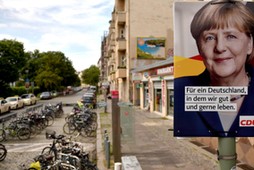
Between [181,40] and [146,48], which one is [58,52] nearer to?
[146,48]

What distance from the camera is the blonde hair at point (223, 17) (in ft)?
6.98

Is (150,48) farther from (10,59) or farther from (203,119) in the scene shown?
(203,119)

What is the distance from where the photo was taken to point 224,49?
2.13 m

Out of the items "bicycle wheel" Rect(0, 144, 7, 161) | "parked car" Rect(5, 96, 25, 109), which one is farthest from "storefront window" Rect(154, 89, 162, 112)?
"parked car" Rect(5, 96, 25, 109)

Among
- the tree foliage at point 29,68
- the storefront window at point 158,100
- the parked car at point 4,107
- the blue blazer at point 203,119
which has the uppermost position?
the tree foliage at point 29,68

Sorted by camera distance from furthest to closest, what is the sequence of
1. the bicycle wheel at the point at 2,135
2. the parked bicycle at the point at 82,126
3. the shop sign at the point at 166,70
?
the shop sign at the point at 166,70 → the parked bicycle at the point at 82,126 → the bicycle wheel at the point at 2,135

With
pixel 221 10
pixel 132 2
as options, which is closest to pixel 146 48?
pixel 132 2

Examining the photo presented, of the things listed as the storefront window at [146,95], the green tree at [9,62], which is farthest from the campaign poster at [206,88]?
the green tree at [9,62]

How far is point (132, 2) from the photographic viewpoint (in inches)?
1298

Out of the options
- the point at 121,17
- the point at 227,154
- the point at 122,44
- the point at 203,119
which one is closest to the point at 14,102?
the point at 122,44

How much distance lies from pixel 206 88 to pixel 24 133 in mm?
12302

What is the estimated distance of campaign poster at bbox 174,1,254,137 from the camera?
7.04 feet

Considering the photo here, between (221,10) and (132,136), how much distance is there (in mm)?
8307

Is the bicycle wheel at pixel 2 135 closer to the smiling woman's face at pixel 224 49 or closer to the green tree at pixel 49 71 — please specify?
the smiling woman's face at pixel 224 49
